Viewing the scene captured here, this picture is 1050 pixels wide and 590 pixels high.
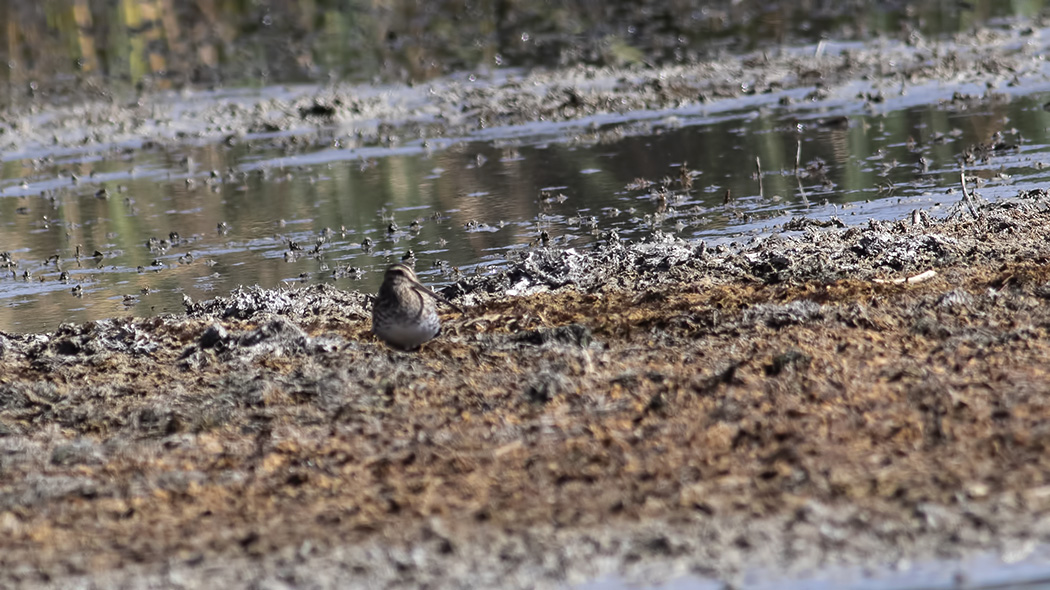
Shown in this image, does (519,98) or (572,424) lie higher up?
(519,98)

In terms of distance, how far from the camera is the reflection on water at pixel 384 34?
22625mm

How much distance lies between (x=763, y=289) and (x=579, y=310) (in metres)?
1.19

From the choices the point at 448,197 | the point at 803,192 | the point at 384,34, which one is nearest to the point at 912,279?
the point at 803,192

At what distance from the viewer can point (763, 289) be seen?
8734mm

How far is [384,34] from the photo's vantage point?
2692cm

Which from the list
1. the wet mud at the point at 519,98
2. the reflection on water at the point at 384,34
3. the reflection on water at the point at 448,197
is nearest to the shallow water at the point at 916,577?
the reflection on water at the point at 448,197

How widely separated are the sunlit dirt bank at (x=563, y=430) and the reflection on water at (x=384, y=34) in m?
13.1

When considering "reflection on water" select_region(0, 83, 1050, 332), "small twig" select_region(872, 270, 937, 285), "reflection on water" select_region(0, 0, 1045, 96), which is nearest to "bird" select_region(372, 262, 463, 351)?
"reflection on water" select_region(0, 83, 1050, 332)

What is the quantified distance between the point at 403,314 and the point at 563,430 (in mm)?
1674

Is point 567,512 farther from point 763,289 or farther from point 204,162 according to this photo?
point 204,162

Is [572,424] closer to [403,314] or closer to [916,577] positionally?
[403,314]

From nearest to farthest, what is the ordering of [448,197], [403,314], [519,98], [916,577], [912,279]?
[916,577], [403,314], [912,279], [448,197], [519,98]

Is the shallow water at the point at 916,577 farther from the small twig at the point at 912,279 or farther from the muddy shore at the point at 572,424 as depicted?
the small twig at the point at 912,279

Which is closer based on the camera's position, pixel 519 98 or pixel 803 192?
pixel 803 192
